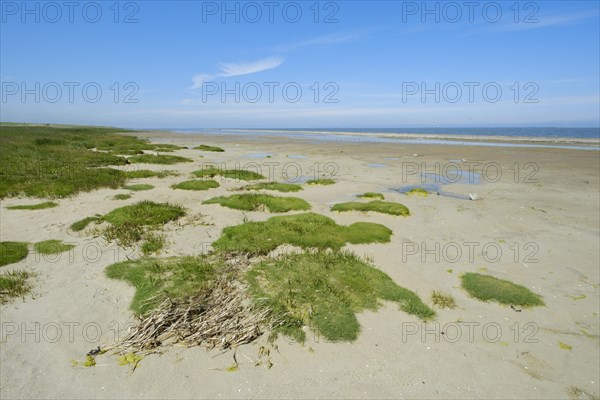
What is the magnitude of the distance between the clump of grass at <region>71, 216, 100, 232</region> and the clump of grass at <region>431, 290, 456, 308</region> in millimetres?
13623

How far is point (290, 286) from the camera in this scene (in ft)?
29.6

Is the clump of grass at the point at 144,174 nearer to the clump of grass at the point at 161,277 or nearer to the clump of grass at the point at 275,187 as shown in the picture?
the clump of grass at the point at 275,187

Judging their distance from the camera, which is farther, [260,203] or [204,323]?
[260,203]

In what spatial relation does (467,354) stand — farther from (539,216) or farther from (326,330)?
(539,216)

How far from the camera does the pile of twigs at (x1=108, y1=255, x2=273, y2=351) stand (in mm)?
7008

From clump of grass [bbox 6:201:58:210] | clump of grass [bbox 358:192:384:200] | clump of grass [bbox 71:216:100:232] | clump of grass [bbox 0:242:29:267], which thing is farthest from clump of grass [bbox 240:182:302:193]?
clump of grass [bbox 0:242:29:267]

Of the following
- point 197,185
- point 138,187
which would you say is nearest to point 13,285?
point 138,187

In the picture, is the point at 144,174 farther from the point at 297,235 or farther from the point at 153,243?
the point at 297,235

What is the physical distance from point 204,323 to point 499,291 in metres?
8.19

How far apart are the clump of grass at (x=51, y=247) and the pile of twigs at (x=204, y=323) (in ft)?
20.5

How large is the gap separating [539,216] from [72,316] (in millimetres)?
20378

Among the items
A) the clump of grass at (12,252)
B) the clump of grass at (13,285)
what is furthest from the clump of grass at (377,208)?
the clump of grass at (12,252)

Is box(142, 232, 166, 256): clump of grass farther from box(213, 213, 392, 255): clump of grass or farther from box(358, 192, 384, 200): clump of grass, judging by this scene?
box(358, 192, 384, 200): clump of grass

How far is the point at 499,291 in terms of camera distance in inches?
376
